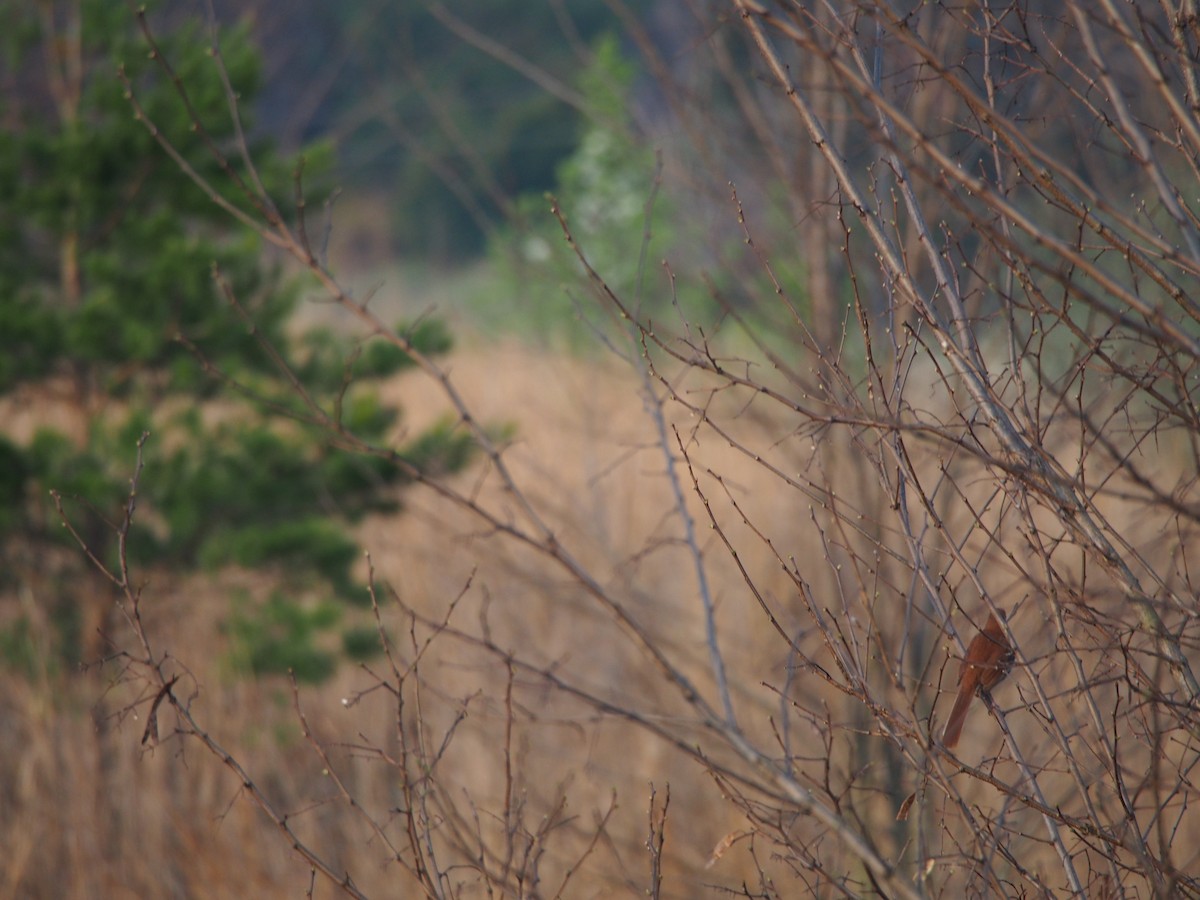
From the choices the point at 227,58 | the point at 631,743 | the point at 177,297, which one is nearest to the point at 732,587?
the point at 631,743

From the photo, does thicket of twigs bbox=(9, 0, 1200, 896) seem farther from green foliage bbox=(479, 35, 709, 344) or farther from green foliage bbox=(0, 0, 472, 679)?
green foliage bbox=(479, 35, 709, 344)

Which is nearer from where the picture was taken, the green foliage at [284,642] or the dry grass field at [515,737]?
the dry grass field at [515,737]

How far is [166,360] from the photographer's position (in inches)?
172

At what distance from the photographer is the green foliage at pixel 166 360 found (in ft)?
13.5

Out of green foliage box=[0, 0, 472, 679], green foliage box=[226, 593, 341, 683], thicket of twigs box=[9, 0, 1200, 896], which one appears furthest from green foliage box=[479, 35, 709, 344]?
green foliage box=[226, 593, 341, 683]

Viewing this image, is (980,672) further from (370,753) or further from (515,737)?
(370,753)

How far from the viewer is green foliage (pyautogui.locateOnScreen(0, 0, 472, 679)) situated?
4.11m

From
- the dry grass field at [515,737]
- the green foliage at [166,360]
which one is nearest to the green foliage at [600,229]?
the dry grass field at [515,737]

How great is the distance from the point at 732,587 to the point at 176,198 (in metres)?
2.79

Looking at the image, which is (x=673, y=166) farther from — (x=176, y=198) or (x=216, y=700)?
(x=216, y=700)

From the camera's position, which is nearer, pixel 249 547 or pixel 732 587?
pixel 249 547

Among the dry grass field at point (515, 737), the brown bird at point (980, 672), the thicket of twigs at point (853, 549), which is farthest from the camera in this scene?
the dry grass field at point (515, 737)

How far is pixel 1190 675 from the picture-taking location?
131cm

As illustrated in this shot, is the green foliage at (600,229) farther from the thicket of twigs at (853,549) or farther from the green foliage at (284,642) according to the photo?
the green foliage at (284,642)
